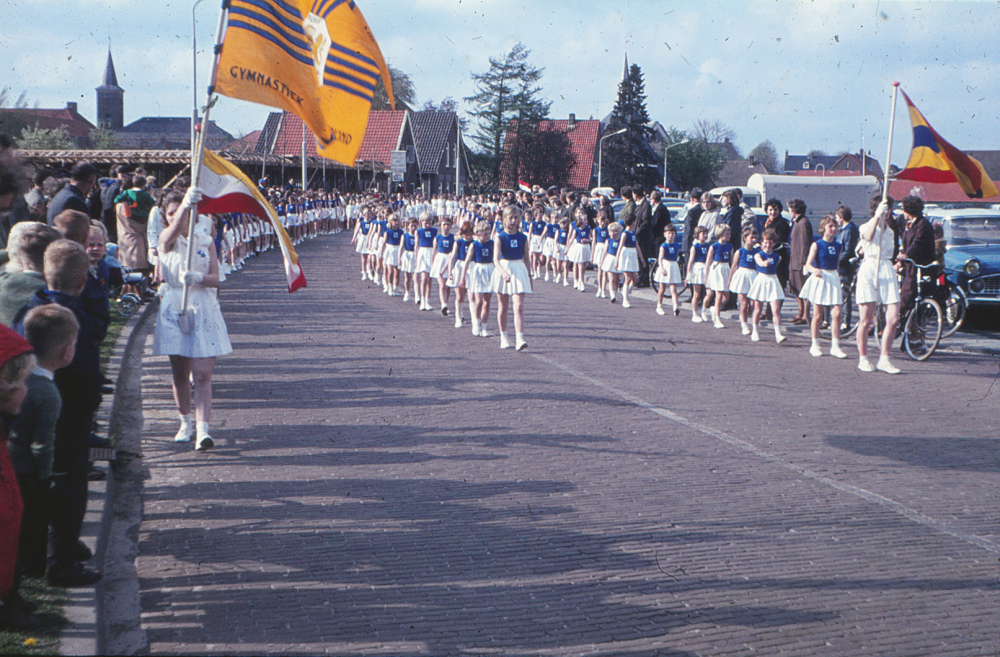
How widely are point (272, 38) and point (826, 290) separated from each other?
7.98 metres

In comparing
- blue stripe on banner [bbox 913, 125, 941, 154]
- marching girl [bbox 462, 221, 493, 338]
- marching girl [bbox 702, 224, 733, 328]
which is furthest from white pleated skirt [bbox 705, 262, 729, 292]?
blue stripe on banner [bbox 913, 125, 941, 154]

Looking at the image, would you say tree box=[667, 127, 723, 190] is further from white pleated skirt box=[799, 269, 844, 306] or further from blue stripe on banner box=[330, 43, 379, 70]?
blue stripe on banner box=[330, 43, 379, 70]

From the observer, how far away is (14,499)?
3.74 meters

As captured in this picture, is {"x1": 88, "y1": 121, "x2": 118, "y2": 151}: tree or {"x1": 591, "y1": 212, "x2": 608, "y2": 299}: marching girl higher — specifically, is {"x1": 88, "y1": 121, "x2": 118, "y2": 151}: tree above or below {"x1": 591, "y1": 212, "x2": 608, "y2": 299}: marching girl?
above

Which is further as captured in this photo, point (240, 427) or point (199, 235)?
point (240, 427)

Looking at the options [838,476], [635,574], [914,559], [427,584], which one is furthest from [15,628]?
[838,476]

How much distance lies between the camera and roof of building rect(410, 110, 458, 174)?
8100 centimetres

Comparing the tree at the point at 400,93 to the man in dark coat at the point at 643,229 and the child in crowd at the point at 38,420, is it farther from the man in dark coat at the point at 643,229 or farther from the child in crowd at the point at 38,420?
the child in crowd at the point at 38,420

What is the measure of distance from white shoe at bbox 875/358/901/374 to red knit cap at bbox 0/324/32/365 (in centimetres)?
971

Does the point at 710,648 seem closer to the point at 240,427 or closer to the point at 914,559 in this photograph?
the point at 914,559

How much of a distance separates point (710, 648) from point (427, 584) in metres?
1.39

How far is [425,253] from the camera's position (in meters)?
17.1

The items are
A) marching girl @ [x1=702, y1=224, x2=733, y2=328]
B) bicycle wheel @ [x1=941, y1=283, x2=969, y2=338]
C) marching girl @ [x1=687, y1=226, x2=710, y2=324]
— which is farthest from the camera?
marching girl @ [x1=687, y1=226, x2=710, y2=324]

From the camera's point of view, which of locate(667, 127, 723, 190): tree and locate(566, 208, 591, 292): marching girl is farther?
locate(667, 127, 723, 190): tree
